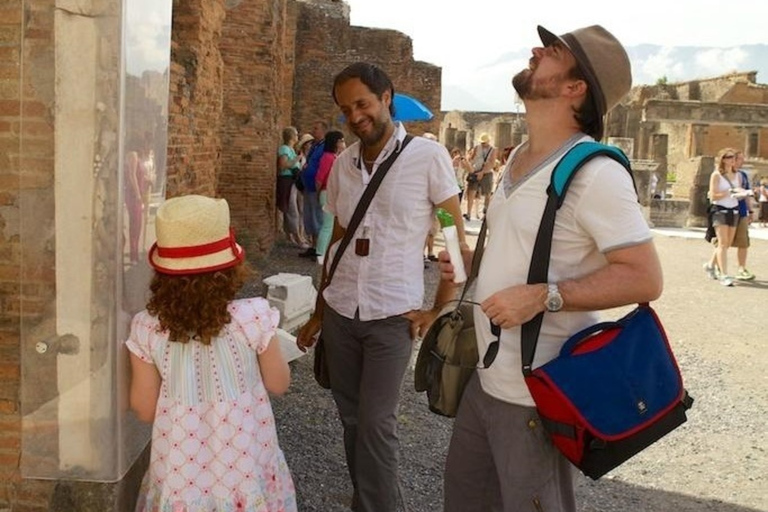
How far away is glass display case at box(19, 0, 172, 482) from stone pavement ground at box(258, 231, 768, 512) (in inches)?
56.0

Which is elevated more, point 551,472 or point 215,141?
point 215,141

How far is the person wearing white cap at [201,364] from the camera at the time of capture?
2.58 meters

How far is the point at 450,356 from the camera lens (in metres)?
2.90

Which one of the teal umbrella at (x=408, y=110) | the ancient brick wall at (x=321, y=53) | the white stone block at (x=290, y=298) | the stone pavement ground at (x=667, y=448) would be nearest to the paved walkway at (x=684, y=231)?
the ancient brick wall at (x=321, y=53)

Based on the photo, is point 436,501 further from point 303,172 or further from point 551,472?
point 303,172

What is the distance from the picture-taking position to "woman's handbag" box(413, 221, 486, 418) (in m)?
2.86

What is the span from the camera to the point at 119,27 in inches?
116

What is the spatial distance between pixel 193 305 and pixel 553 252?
1.04 m

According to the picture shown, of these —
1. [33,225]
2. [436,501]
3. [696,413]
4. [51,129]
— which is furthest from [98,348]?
[696,413]

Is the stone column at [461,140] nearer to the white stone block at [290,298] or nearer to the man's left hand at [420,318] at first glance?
the white stone block at [290,298]

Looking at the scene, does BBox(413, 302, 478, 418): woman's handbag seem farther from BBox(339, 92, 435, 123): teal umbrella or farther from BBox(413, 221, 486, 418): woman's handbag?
BBox(339, 92, 435, 123): teal umbrella

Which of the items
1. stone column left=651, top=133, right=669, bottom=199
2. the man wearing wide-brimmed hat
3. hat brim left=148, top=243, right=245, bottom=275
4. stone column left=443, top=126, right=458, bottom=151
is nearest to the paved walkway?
stone column left=651, top=133, right=669, bottom=199

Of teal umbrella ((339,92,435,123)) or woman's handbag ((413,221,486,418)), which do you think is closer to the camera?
woman's handbag ((413,221,486,418))

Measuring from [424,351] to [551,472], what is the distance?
2.23ft
